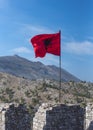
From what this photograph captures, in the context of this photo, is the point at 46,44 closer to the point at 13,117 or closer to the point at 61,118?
the point at 13,117

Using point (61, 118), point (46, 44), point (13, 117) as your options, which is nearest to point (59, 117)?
point (61, 118)

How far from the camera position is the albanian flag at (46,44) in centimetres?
2138

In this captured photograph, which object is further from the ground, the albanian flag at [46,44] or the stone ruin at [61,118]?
the albanian flag at [46,44]

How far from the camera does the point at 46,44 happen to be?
21.5 m

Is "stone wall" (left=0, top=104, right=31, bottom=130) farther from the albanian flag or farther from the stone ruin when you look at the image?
the albanian flag

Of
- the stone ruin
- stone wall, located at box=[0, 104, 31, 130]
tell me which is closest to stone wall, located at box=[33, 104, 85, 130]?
the stone ruin

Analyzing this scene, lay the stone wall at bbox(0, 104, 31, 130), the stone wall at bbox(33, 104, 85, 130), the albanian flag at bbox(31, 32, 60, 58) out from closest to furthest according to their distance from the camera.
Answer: the stone wall at bbox(33, 104, 85, 130) < the stone wall at bbox(0, 104, 31, 130) < the albanian flag at bbox(31, 32, 60, 58)

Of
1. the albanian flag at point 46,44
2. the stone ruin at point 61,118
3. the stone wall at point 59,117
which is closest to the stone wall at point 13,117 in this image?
the stone ruin at point 61,118

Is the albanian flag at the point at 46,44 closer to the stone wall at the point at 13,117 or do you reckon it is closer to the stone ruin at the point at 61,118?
the stone wall at the point at 13,117

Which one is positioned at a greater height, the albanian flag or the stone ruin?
the albanian flag

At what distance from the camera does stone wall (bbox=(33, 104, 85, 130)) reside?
60.9ft

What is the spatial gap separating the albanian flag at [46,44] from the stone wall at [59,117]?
128 inches

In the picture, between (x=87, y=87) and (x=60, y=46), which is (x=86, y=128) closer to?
(x=60, y=46)

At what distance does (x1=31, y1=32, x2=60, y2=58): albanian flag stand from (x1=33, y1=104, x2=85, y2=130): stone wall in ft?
10.7
